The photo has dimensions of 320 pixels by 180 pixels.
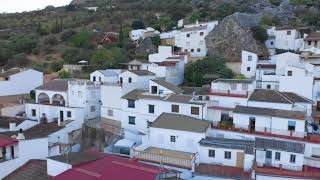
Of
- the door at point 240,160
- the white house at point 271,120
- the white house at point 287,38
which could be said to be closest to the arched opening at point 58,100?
the white house at point 271,120

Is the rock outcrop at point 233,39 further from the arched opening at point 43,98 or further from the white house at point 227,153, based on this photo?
the white house at point 227,153

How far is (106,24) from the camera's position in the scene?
87375 millimetres

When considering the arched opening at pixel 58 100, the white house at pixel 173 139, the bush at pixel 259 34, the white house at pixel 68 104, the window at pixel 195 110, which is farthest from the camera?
the bush at pixel 259 34

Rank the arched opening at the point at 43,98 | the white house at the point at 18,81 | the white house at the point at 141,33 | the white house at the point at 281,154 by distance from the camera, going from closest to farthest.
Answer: the white house at the point at 281,154, the arched opening at the point at 43,98, the white house at the point at 18,81, the white house at the point at 141,33

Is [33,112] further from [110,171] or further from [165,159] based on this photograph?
[110,171]

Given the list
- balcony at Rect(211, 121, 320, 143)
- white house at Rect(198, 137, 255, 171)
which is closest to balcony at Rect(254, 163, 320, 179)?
white house at Rect(198, 137, 255, 171)

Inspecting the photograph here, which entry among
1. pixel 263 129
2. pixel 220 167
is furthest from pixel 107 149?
pixel 263 129

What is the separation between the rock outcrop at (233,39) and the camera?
4766cm

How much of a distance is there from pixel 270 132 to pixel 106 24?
67289 mm

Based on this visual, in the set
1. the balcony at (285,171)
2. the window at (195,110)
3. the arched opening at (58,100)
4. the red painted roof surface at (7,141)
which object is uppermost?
the window at (195,110)

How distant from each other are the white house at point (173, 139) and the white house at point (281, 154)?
13.7ft

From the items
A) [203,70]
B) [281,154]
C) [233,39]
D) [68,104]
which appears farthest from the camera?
[233,39]

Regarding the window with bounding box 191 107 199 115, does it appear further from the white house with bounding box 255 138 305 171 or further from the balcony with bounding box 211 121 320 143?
the white house with bounding box 255 138 305 171

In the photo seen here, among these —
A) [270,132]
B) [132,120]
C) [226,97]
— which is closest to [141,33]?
[132,120]
